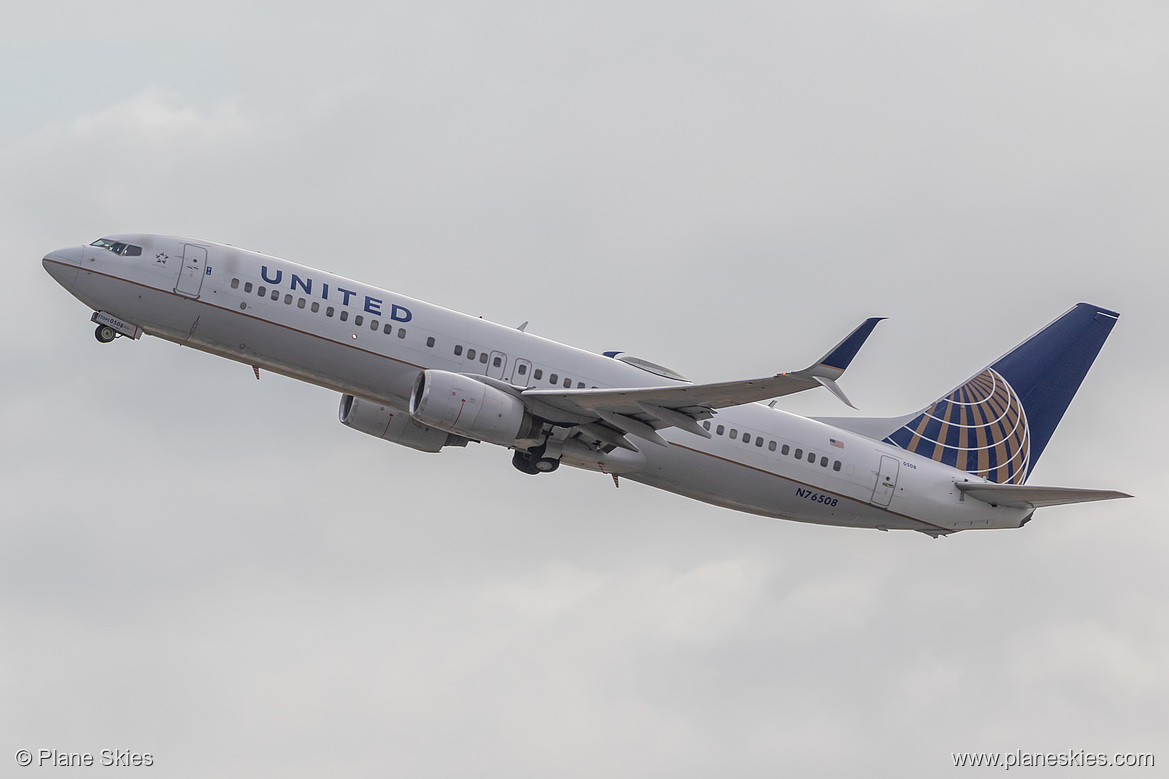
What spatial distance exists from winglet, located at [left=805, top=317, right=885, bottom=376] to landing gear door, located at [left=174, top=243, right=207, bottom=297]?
18.1m

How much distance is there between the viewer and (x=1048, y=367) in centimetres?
5306

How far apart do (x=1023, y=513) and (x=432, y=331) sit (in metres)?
21.6

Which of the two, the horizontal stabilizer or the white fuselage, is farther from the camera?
the horizontal stabilizer

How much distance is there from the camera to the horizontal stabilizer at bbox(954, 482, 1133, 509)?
141ft

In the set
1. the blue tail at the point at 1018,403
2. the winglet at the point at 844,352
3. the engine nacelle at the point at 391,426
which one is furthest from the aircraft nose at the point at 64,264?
the blue tail at the point at 1018,403

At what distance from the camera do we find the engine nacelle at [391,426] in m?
46.8

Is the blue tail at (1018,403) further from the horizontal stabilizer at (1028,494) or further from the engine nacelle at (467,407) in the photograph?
the engine nacelle at (467,407)

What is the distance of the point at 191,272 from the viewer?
40594mm

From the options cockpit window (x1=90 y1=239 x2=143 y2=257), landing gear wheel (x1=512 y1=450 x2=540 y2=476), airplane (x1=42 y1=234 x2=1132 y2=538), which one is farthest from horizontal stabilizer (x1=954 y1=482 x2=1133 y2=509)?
cockpit window (x1=90 y1=239 x2=143 y2=257)

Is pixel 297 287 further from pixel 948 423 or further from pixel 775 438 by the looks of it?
pixel 948 423

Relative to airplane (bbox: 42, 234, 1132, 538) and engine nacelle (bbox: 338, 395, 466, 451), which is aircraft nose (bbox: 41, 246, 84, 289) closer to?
airplane (bbox: 42, 234, 1132, 538)

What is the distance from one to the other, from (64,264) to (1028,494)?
31296 mm

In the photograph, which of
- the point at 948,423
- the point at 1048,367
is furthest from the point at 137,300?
the point at 1048,367

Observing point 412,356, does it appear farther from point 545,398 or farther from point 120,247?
point 120,247
